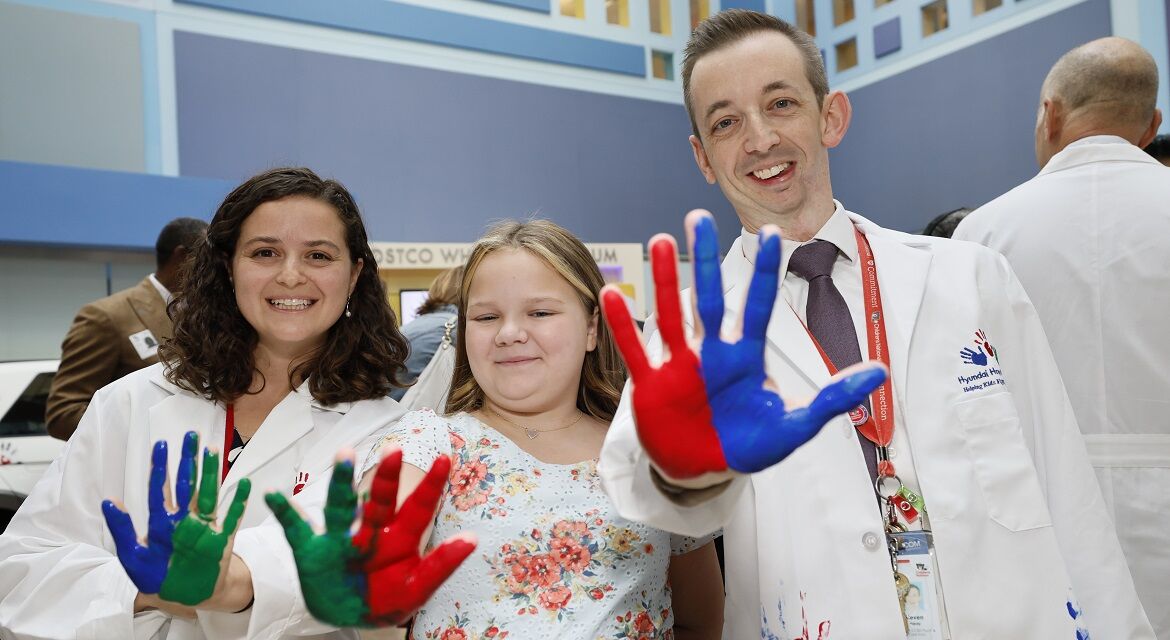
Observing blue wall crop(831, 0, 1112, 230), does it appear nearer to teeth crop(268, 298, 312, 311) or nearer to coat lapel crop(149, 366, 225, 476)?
teeth crop(268, 298, 312, 311)

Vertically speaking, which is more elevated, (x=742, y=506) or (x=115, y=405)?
(x=115, y=405)

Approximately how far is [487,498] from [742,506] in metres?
0.46

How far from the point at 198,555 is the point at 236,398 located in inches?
36.8

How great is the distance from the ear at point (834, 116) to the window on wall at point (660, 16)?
8.19 m

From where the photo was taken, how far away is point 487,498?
167cm

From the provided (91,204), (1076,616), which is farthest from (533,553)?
(91,204)

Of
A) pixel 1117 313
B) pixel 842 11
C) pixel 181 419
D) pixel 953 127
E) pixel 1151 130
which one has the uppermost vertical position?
pixel 842 11

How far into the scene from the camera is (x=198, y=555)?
120 centimetres

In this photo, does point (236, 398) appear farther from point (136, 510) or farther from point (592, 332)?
point (592, 332)

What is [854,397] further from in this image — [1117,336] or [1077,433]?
[1117,336]

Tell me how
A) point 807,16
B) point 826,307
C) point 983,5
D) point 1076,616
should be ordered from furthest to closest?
point 807,16 → point 983,5 → point 826,307 → point 1076,616

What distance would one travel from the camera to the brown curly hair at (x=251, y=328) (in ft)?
6.75

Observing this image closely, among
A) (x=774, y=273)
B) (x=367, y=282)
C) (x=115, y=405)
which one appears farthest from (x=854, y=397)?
(x=115, y=405)

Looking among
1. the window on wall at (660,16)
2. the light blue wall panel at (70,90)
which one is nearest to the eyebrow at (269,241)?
the light blue wall panel at (70,90)
